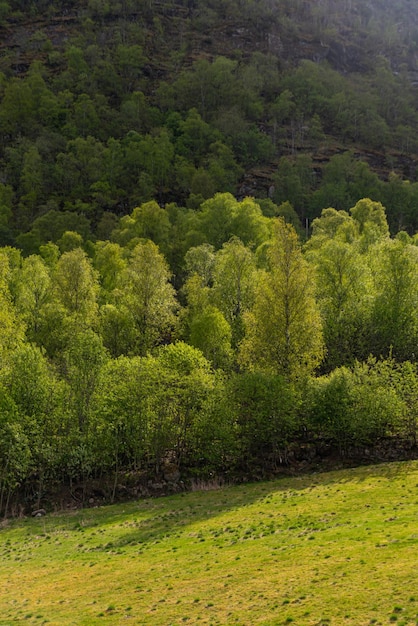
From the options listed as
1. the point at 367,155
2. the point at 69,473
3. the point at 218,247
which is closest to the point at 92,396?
the point at 69,473

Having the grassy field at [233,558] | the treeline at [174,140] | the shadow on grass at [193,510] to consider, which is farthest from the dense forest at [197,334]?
the grassy field at [233,558]

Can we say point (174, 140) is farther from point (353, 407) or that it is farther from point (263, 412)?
point (353, 407)

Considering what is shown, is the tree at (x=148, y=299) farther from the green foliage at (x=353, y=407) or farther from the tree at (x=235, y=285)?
the green foliage at (x=353, y=407)

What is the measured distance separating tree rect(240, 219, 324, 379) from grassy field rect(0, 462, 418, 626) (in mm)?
10250

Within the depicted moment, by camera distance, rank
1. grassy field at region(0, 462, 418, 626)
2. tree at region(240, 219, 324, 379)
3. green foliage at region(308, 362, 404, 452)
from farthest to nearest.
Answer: tree at region(240, 219, 324, 379) → green foliage at region(308, 362, 404, 452) → grassy field at region(0, 462, 418, 626)

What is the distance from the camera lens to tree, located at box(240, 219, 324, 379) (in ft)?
149

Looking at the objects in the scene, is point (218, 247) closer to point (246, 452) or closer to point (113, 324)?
point (113, 324)

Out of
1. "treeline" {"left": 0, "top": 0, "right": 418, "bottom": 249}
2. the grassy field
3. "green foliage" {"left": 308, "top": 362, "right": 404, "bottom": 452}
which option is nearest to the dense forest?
"green foliage" {"left": 308, "top": 362, "right": 404, "bottom": 452}

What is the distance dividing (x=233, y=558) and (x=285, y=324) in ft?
76.5

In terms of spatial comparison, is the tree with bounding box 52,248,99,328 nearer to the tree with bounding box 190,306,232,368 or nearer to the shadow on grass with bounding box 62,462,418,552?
the tree with bounding box 190,306,232,368

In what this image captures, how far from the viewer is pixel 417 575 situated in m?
19.4

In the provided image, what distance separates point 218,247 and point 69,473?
5693 centimetres

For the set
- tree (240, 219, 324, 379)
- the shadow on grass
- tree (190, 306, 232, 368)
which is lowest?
the shadow on grass

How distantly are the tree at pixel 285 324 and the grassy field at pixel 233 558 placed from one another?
33.6 ft
